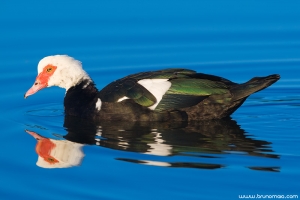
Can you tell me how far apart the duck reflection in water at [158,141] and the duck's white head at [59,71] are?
72 centimetres

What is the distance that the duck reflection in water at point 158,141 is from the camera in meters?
10.4

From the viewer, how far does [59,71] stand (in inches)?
508

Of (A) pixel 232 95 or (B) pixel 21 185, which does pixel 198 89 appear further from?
(B) pixel 21 185

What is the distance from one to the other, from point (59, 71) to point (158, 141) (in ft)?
8.44

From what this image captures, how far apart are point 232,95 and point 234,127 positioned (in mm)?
477

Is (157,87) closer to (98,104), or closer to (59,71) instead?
(98,104)

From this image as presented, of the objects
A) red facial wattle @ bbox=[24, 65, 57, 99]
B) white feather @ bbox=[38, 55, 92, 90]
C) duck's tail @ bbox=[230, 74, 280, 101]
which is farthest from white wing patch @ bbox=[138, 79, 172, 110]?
red facial wattle @ bbox=[24, 65, 57, 99]

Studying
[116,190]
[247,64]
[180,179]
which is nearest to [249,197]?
[180,179]

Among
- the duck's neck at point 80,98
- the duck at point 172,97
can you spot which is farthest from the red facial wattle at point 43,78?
the duck at point 172,97

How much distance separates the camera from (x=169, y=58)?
50.1 feet

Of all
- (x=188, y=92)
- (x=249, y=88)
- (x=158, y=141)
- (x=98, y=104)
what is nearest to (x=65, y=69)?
(x=98, y=104)

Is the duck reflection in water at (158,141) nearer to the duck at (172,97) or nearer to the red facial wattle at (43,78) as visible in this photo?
the duck at (172,97)

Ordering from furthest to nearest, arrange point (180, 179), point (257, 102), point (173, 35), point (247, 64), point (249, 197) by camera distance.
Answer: point (173, 35) < point (247, 64) < point (257, 102) < point (180, 179) < point (249, 197)

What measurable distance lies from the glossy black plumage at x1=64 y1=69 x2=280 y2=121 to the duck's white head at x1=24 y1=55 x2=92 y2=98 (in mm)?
819
